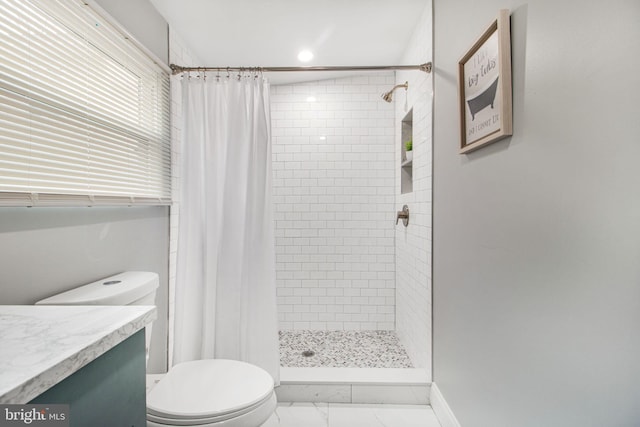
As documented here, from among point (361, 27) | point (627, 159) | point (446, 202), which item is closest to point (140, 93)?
point (361, 27)

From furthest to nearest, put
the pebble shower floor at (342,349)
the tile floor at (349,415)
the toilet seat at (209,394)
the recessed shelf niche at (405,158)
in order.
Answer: the recessed shelf niche at (405,158), the pebble shower floor at (342,349), the tile floor at (349,415), the toilet seat at (209,394)

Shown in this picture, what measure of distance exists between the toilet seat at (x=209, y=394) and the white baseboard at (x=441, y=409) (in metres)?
0.93

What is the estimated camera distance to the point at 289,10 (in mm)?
1941

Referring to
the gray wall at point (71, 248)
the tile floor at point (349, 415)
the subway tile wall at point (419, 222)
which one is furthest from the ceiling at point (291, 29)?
the tile floor at point (349, 415)

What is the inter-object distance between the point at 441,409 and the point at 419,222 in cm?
110

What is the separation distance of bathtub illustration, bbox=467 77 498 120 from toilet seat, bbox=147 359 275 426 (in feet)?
4.53

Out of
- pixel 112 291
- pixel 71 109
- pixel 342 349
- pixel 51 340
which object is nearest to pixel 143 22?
pixel 71 109

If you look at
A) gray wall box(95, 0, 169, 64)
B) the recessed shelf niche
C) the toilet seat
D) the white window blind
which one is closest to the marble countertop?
the white window blind

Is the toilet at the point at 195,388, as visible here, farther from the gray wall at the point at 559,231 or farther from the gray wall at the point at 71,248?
the gray wall at the point at 559,231

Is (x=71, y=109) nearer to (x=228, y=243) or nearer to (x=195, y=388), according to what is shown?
(x=228, y=243)

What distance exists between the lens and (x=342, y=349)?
2.57 m

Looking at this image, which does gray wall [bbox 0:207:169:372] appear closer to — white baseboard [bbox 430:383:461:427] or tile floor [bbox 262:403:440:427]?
tile floor [bbox 262:403:440:427]

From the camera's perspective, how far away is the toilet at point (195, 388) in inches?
43.4

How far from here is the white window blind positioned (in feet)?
3.22
